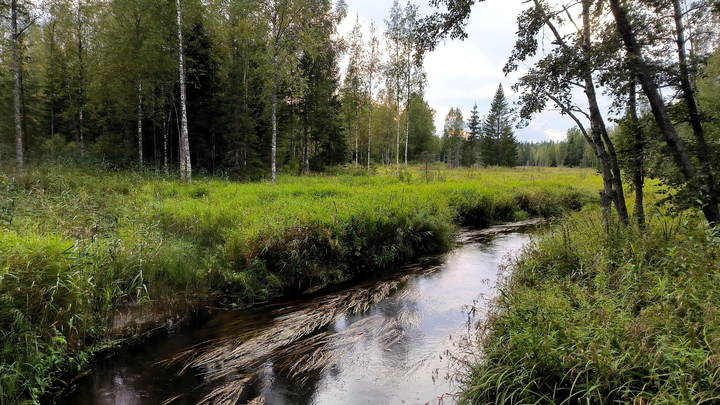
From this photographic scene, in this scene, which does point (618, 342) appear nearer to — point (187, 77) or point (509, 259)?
point (509, 259)

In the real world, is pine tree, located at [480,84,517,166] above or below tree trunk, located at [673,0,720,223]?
above

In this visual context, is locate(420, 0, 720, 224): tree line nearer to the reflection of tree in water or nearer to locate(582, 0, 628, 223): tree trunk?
locate(582, 0, 628, 223): tree trunk

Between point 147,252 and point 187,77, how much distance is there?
17.9m

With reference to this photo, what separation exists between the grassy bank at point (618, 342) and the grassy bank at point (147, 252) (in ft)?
13.9

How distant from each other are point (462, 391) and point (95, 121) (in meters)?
37.9

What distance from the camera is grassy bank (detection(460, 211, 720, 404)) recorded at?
2719 mm

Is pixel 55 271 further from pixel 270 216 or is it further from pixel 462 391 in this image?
pixel 462 391

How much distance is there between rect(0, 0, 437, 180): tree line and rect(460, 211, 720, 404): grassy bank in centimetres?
1472

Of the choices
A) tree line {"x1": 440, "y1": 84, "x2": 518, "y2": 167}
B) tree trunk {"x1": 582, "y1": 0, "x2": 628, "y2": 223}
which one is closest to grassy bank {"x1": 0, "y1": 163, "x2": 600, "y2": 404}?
tree trunk {"x1": 582, "y1": 0, "x2": 628, "y2": 223}

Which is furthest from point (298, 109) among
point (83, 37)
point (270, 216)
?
point (270, 216)

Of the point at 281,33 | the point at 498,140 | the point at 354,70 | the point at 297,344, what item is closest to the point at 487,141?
the point at 498,140

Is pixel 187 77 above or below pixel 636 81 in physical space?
above

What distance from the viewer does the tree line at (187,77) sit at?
17.7 m

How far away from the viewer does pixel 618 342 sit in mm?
3127
